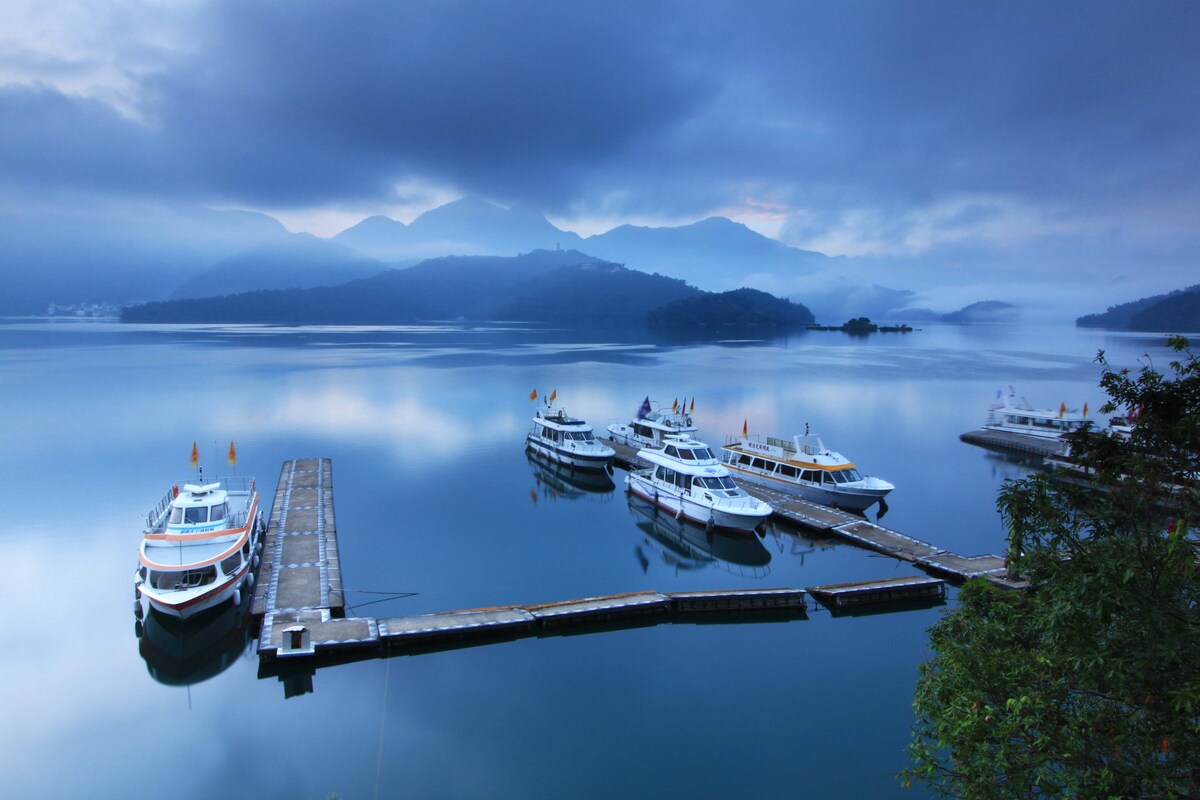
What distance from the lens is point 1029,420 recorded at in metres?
65.3

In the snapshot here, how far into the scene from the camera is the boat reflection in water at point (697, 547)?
111ft

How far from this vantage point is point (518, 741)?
19.7 meters

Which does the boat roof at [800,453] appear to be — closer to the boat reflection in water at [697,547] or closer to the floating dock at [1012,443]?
the boat reflection in water at [697,547]

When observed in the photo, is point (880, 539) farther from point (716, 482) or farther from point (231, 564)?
point (231, 564)

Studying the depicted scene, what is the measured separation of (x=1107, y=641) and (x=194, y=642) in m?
27.9

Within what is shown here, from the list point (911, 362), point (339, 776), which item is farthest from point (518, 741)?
point (911, 362)

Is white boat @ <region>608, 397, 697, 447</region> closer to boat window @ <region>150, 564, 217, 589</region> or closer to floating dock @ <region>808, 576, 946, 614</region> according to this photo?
floating dock @ <region>808, 576, 946, 614</region>

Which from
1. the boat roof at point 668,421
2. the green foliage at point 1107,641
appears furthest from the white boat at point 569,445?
the green foliage at point 1107,641

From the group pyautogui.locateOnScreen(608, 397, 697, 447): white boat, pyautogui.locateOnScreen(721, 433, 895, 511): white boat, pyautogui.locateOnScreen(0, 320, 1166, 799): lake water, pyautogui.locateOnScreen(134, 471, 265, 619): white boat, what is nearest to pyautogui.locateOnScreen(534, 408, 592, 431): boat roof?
pyautogui.locateOnScreen(0, 320, 1166, 799): lake water

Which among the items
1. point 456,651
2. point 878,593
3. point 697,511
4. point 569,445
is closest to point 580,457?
point 569,445

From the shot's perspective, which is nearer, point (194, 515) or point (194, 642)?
point (194, 642)

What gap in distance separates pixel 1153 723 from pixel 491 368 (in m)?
119

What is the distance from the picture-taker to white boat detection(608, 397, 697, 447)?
54.8 meters

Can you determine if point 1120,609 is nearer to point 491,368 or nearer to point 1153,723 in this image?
point 1153,723
